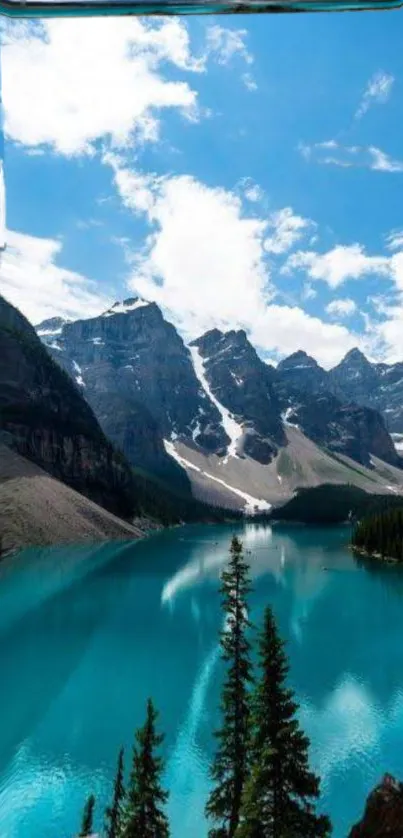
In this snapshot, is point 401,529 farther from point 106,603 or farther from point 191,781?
point 191,781

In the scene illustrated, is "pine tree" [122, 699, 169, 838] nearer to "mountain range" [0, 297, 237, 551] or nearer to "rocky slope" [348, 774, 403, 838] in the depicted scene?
"rocky slope" [348, 774, 403, 838]

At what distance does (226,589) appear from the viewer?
83.4ft

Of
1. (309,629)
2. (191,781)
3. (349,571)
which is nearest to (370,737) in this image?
(191,781)

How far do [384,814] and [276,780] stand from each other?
11.9 feet

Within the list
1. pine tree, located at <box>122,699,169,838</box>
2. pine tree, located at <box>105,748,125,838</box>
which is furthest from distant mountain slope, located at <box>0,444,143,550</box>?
pine tree, located at <box>122,699,169,838</box>

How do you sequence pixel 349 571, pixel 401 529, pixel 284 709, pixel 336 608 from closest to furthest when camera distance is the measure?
pixel 284 709 < pixel 336 608 < pixel 349 571 < pixel 401 529

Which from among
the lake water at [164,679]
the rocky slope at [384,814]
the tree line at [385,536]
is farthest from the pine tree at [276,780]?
the tree line at [385,536]

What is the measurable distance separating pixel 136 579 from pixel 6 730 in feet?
186

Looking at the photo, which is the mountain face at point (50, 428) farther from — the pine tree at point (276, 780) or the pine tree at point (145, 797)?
the pine tree at point (276, 780)

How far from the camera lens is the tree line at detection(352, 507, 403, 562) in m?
112

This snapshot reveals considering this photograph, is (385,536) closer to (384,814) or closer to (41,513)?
(41,513)

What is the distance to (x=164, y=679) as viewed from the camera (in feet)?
144

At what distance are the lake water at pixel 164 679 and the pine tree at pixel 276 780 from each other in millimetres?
10204

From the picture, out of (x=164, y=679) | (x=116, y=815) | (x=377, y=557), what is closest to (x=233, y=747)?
(x=116, y=815)
